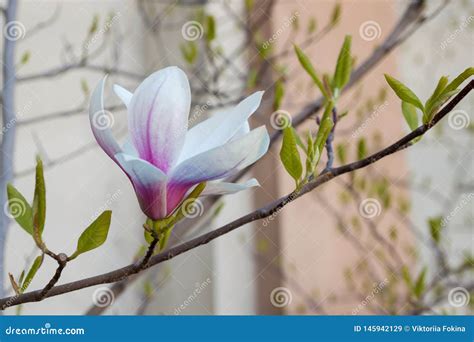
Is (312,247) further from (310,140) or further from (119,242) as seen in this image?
(310,140)

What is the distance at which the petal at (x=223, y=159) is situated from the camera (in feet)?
0.93

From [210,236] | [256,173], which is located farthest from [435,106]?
[256,173]

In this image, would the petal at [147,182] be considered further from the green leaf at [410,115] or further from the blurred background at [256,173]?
the blurred background at [256,173]

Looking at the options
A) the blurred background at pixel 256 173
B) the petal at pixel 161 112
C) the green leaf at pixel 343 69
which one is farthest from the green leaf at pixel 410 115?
the blurred background at pixel 256 173

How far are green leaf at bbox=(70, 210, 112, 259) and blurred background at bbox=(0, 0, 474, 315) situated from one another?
0.87 metres

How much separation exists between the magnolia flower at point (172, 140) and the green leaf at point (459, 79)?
91 millimetres

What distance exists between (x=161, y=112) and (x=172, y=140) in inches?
0.5

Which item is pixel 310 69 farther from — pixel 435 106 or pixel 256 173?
pixel 256 173

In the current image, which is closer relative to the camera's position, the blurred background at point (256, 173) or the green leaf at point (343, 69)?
the green leaf at point (343, 69)

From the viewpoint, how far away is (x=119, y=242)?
183cm

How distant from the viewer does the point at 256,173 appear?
6.40ft

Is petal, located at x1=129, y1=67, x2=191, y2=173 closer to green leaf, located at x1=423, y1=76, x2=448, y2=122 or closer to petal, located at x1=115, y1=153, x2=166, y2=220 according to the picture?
petal, located at x1=115, y1=153, x2=166, y2=220
